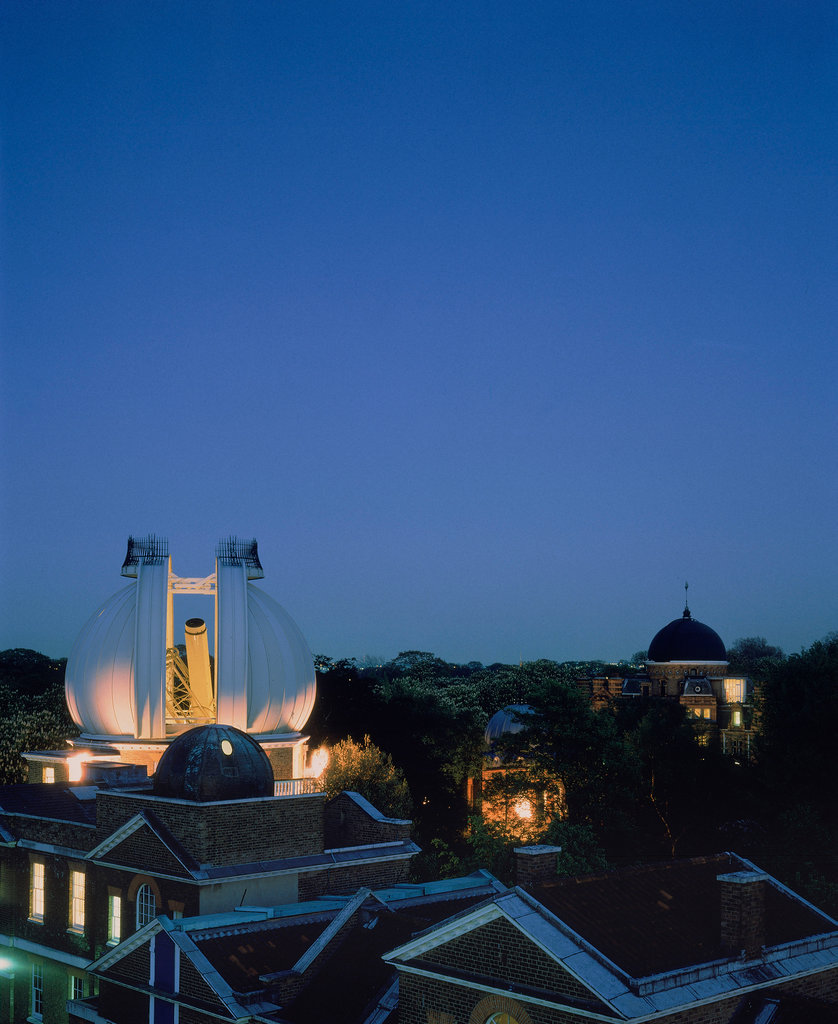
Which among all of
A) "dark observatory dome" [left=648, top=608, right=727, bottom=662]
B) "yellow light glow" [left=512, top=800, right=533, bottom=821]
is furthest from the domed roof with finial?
"yellow light glow" [left=512, top=800, right=533, bottom=821]

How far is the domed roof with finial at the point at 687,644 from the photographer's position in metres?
82.1

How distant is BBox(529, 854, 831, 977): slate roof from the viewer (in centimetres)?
1727

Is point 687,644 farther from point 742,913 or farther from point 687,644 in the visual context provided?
point 742,913

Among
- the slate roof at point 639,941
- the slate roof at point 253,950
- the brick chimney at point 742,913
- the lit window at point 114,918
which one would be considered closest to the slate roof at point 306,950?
the slate roof at point 253,950

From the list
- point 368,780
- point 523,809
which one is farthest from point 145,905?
point 523,809

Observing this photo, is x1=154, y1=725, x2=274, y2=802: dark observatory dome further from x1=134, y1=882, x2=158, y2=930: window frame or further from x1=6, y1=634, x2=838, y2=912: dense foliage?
x1=6, y1=634, x2=838, y2=912: dense foliage

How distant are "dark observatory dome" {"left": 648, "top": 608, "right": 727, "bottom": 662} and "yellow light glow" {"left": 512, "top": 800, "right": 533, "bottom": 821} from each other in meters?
37.2

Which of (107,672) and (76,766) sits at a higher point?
(107,672)

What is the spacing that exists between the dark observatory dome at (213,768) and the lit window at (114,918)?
357 cm

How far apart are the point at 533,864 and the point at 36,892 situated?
19.8m

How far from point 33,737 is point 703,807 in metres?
37.2

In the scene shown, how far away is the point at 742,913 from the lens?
18.0 m

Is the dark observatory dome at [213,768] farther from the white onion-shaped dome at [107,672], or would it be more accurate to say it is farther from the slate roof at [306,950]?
the white onion-shaped dome at [107,672]

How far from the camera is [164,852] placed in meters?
26.9
